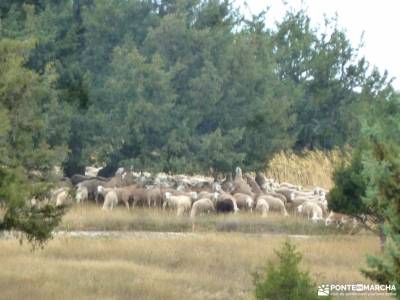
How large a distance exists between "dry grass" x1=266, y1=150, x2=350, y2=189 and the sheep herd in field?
6323 mm

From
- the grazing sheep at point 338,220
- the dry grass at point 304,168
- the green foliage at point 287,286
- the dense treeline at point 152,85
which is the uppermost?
the dense treeline at point 152,85

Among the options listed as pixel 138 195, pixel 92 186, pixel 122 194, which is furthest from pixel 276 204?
pixel 92 186

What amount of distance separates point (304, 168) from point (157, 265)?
20.6 meters

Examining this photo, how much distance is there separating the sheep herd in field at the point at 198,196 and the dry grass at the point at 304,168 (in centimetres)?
632

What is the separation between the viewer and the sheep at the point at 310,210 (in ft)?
98.5

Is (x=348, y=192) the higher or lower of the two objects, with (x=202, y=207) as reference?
higher

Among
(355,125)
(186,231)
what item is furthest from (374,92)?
(186,231)

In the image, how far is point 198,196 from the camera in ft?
104

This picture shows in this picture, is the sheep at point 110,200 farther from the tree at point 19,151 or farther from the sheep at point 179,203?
the tree at point 19,151

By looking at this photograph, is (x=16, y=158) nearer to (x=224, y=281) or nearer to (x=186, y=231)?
(x=224, y=281)

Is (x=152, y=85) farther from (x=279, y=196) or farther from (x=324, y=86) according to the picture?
(x=324, y=86)

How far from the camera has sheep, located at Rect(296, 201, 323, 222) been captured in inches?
1182

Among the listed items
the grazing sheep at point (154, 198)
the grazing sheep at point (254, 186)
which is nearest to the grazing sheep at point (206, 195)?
the grazing sheep at point (154, 198)

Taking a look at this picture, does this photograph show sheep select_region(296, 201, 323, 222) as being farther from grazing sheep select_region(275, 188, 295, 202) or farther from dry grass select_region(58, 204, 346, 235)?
grazing sheep select_region(275, 188, 295, 202)
